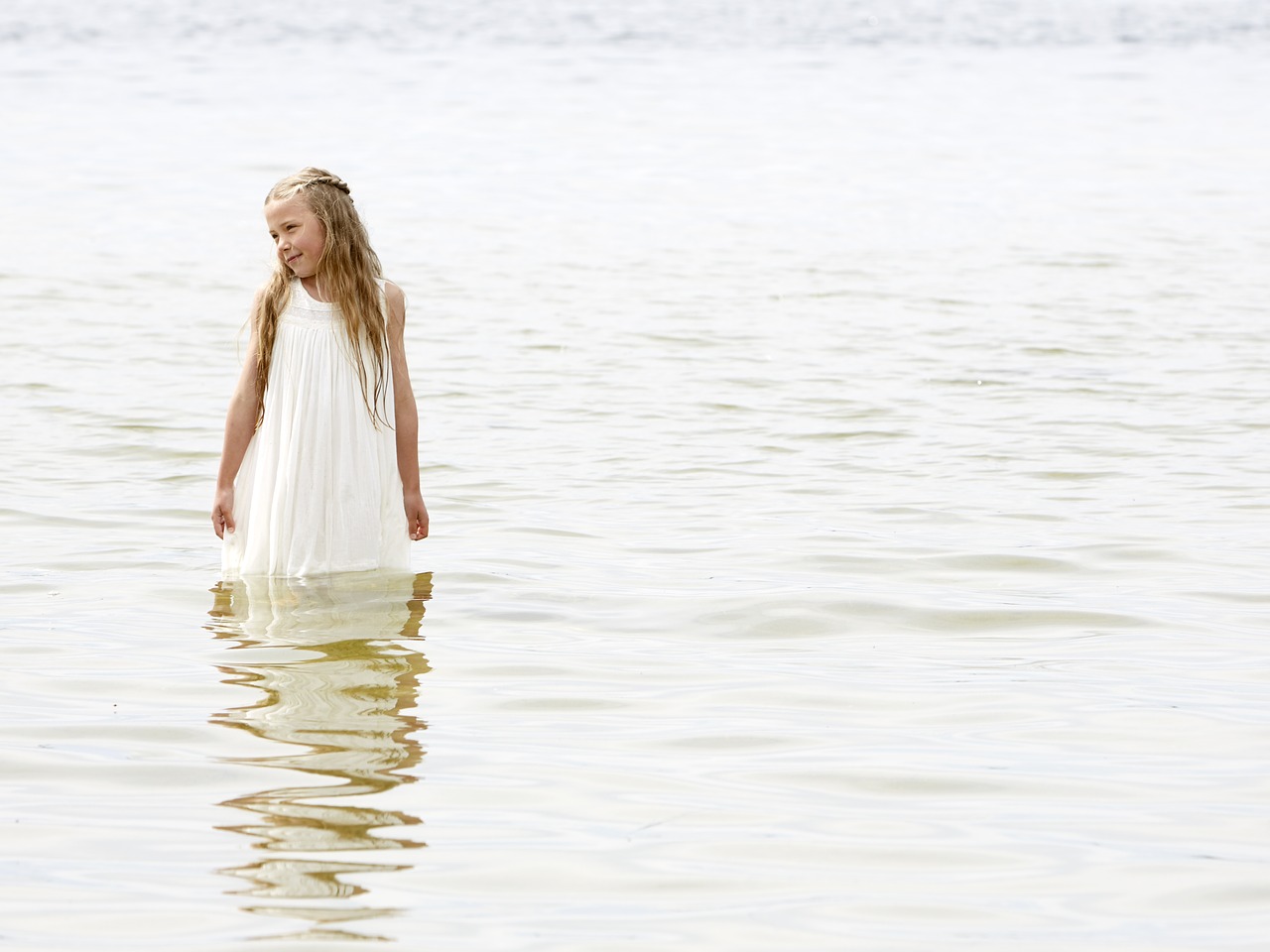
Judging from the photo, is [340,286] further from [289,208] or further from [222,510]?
[222,510]

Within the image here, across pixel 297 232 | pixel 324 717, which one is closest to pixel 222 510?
pixel 297 232

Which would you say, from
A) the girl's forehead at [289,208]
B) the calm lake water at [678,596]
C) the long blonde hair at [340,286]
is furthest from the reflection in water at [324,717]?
the girl's forehead at [289,208]

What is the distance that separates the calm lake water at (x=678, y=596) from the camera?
152 inches

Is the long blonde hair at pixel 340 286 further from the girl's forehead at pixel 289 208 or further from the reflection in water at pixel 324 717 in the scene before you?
the reflection in water at pixel 324 717

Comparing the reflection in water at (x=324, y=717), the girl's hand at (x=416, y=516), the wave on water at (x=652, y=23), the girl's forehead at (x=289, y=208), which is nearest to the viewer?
the reflection in water at (x=324, y=717)

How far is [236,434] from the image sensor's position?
19.5ft

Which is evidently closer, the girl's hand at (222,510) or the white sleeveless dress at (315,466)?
the white sleeveless dress at (315,466)

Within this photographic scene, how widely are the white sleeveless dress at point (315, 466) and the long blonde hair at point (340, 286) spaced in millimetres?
28

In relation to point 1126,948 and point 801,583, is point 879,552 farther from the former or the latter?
point 1126,948

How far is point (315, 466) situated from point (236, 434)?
0.95 feet

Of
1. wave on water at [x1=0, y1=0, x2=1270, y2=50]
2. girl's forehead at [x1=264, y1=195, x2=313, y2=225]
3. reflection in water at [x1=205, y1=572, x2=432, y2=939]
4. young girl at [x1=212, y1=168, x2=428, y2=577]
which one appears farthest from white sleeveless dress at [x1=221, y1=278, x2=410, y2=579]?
wave on water at [x1=0, y1=0, x2=1270, y2=50]

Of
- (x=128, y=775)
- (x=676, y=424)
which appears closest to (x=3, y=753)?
(x=128, y=775)

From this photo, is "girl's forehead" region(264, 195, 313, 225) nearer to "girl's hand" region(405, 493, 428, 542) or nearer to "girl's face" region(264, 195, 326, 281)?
"girl's face" region(264, 195, 326, 281)

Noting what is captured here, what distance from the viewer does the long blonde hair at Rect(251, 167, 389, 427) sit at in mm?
5676
